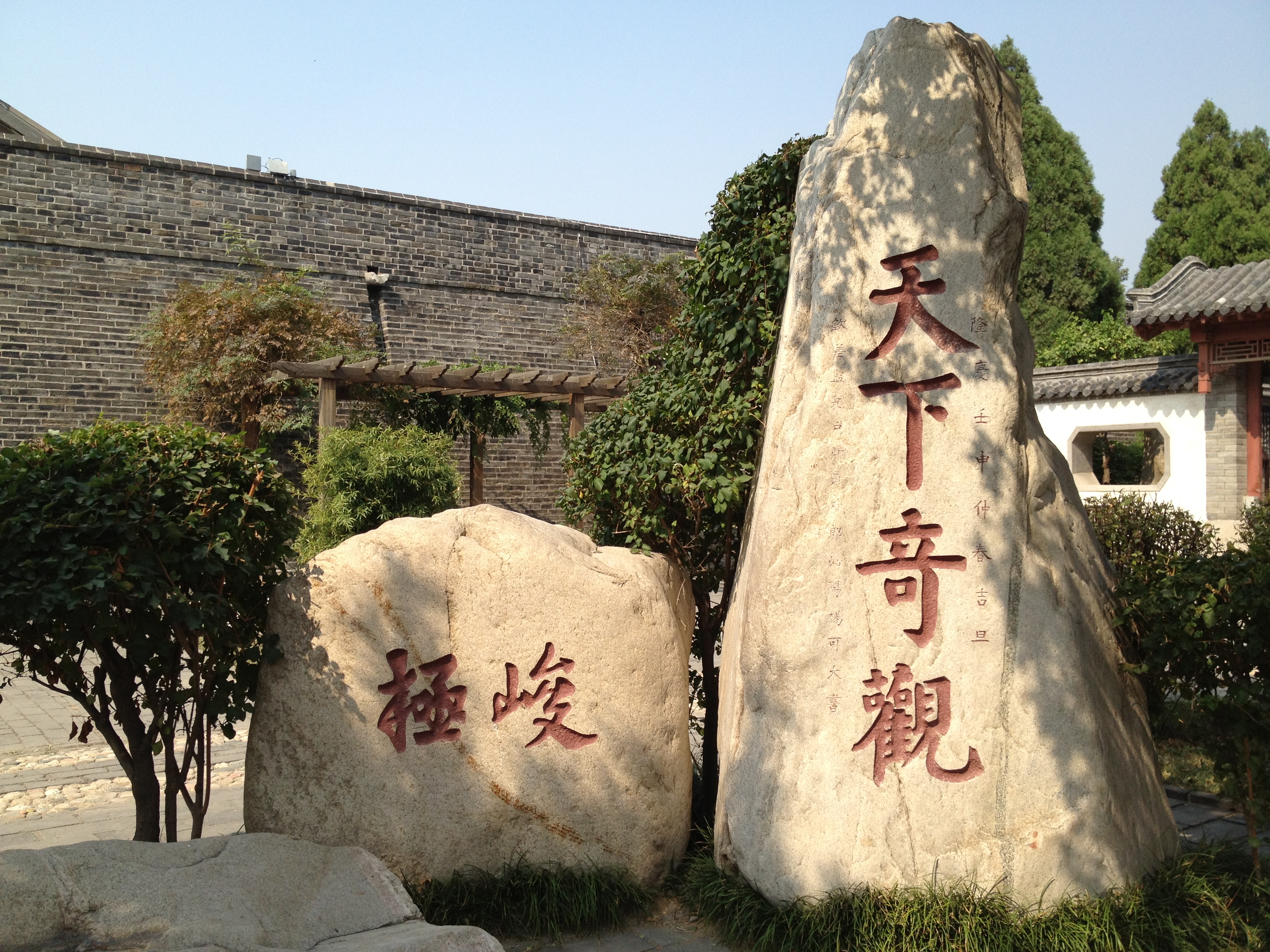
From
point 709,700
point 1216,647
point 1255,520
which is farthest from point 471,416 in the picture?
point 1216,647

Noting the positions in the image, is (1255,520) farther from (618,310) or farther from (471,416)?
(618,310)

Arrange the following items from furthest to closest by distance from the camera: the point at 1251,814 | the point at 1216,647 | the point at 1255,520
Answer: the point at 1255,520 < the point at 1251,814 < the point at 1216,647

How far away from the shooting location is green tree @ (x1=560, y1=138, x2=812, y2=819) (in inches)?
163

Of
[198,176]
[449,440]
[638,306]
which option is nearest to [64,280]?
[198,176]

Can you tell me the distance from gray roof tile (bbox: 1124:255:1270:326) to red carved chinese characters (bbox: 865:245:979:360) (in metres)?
8.11

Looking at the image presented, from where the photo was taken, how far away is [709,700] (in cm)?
475

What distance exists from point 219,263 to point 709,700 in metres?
11.2

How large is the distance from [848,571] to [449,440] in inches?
293

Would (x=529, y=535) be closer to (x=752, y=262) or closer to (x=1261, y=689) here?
(x=752, y=262)

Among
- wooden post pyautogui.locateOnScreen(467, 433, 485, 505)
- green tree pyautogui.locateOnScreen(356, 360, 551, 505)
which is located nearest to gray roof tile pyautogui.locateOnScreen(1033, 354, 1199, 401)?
green tree pyautogui.locateOnScreen(356, 360, 551, 505)

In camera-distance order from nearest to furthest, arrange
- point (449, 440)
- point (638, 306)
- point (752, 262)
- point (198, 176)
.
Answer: point (752, 262), point (449, 440), point (198, 176), point (638, 306)

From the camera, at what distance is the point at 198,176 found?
1328cm

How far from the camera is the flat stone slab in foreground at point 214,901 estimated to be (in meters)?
2.58

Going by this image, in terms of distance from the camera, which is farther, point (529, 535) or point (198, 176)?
point (198, 176)
